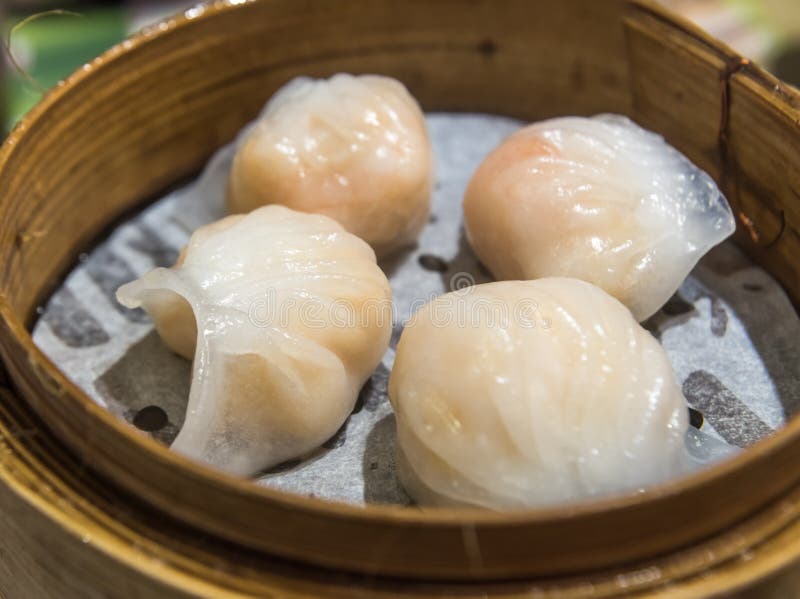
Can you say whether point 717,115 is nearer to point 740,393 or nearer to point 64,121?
point 740,393

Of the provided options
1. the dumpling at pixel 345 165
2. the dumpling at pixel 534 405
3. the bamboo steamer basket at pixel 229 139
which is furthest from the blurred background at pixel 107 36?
the dumpling at pixel 534 405

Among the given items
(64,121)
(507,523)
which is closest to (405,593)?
(507,523)

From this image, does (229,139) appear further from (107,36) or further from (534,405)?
(107,36)

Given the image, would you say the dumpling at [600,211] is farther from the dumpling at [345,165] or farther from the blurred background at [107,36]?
the blurred background at [107,36]

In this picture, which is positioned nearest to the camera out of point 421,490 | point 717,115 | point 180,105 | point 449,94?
point 421,490

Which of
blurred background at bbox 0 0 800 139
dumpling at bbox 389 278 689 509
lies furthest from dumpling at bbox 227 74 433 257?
blurred background at bbox 0 0 800 139
